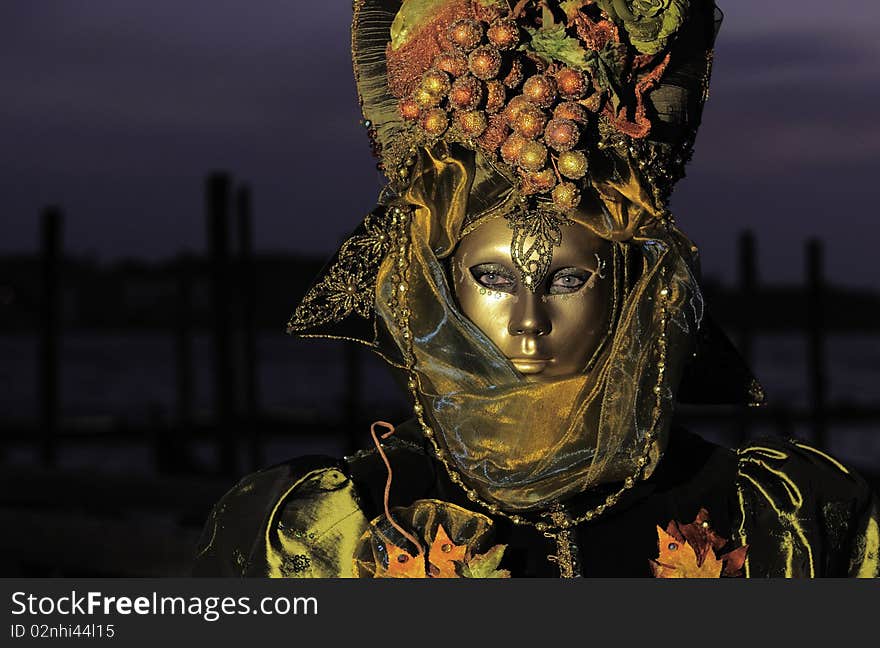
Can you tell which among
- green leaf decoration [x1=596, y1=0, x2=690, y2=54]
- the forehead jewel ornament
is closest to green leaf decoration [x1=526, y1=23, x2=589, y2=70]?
the forehead jewel ornament

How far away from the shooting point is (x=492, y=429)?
8.64 feet

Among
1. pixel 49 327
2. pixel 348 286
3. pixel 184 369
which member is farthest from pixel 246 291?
pixel 348 286

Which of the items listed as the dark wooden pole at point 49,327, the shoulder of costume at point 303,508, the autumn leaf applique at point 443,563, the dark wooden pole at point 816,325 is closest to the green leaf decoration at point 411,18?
the shoulder of costume at point 303,508

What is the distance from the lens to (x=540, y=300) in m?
2.64

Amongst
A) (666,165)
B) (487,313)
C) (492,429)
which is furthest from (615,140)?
(492,429)

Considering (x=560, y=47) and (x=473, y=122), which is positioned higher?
(x=560, y=47)

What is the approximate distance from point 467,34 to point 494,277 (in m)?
0.43

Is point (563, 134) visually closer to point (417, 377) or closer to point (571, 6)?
point (571, 6)

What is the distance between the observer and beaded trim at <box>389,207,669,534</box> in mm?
2676

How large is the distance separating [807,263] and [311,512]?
47.1 feet

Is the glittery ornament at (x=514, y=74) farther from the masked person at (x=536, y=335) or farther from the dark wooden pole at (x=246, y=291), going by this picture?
the dark wooden pole at (x=246, y=291)

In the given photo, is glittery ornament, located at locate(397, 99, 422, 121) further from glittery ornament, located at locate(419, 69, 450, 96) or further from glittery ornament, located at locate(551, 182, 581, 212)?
glittery ornament, located at locate(551, 182, 581, 212)

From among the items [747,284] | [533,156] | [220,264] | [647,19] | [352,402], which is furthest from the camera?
[352,402]

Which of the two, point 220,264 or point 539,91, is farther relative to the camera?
point 220,264
